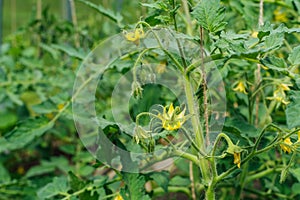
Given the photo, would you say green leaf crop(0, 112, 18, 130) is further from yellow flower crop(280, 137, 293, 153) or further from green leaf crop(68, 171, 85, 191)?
yellow flower crop(280, 137, 293, 153)

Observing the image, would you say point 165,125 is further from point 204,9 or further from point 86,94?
point 86,94

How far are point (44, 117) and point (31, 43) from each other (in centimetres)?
124

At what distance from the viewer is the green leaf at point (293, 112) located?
82 centimetres

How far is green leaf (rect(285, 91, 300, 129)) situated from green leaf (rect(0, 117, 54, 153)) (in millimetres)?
684

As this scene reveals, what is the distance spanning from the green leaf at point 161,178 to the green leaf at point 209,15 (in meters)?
0.38

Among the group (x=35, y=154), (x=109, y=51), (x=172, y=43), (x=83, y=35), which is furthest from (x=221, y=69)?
(x=35, y=154)

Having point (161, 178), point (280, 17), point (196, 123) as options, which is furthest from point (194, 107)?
point (280, 17)

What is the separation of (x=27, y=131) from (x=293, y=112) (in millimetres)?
726

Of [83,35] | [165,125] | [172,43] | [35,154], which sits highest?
[83,35]

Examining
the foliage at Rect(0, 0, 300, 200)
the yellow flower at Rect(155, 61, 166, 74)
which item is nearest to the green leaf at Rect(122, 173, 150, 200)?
the foliage at Rect(0, 0, 300, 200)

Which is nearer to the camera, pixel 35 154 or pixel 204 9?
pixel 204 9

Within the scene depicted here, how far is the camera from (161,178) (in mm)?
1110

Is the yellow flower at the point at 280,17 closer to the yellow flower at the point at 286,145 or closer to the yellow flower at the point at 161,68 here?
the yellow flower at the point at 161,68

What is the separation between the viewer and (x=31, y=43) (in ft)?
8.29
